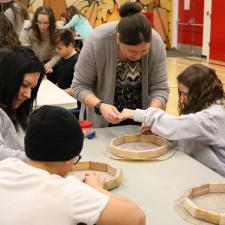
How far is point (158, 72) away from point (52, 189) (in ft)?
5.18

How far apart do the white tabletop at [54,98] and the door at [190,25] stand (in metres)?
8.10

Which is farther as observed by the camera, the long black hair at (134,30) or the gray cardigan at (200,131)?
the long black hair at (134,30)

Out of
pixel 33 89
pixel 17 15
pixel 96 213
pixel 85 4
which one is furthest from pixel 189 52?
pixel 96 213

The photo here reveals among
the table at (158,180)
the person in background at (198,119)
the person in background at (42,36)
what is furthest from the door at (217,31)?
the table at (158,180)

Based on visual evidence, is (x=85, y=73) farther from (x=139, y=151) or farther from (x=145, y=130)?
(x=139, y=151)

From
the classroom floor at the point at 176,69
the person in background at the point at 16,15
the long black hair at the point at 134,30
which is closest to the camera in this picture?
the long black hair at the point at 134,30

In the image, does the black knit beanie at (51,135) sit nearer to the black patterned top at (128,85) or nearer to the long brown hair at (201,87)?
the long brown hair at (201,87)

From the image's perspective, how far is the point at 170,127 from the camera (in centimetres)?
207

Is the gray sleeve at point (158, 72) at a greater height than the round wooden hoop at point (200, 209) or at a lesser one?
greater

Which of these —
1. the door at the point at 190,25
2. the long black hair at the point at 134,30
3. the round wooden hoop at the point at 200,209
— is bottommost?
the door at the point at 190,25

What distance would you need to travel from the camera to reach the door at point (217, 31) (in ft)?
31.2

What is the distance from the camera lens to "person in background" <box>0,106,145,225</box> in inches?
42.5

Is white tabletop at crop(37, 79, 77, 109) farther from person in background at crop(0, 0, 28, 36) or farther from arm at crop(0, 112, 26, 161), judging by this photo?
person in background at crop(0, 0, 28, 36)

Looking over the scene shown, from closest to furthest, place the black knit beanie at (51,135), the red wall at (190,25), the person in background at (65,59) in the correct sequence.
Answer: the black knit beanie at (51,135)
the person in background at (65,59)
the red wall at (190,25)
